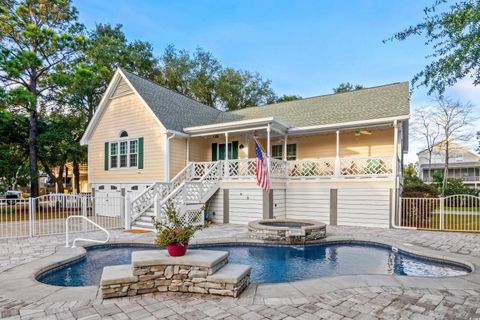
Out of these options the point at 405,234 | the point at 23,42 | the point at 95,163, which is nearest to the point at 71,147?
the point at 95,163

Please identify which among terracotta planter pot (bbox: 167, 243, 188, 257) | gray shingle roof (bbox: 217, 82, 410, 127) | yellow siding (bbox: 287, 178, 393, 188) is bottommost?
terracotta planter pot (bbox: 167, 243, 188, 257)

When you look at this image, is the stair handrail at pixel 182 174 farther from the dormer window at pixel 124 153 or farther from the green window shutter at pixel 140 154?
the dormer window at pixel 124 153

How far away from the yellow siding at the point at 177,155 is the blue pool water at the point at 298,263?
6.55 metres

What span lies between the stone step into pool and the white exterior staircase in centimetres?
660

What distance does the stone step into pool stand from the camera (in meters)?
4.84

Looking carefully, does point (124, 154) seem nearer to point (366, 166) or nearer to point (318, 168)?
point (318, 168)

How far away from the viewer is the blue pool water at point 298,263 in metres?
Result: 6.60

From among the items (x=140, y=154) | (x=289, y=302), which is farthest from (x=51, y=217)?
(x=289, y=302)

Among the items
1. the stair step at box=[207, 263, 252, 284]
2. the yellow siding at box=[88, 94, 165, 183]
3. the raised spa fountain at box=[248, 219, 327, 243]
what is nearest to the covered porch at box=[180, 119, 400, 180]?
the yellow siding at box=[88, 94, 165, 183]

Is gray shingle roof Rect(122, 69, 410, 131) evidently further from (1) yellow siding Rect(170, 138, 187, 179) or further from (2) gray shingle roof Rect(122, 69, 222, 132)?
(1) yellow siding Rect(170, 138, 187, 179)

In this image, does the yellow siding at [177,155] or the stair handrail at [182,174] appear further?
the yellow siding at [177,155]

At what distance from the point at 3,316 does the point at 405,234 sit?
37.9 ft

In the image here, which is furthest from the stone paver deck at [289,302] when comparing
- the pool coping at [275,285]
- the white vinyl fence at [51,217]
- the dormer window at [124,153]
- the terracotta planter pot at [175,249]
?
the dormer window at [124,153]

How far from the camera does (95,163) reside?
18.2 meters
